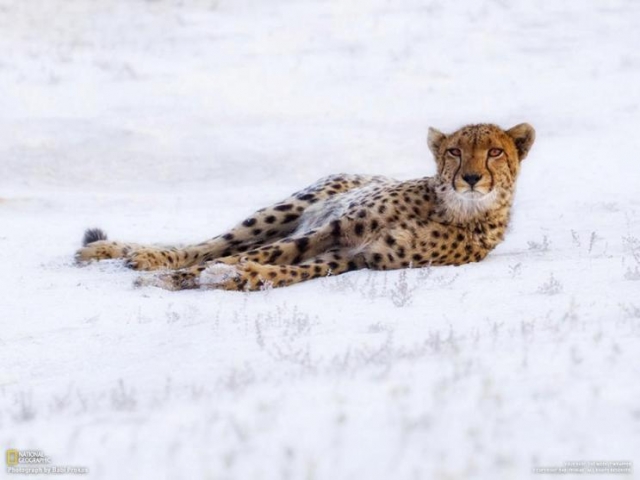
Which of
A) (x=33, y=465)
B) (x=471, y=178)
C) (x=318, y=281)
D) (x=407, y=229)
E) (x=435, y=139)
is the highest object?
(x=435, y=139)

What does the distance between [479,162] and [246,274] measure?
119cm

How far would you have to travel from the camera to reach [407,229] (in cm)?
570

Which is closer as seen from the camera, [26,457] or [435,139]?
[26,457]

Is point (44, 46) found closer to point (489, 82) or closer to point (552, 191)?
point (489, 82)

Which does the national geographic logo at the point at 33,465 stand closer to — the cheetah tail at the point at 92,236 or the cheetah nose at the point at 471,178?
the cheetah nose at the point at 471,178

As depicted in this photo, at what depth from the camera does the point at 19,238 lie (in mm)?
7332

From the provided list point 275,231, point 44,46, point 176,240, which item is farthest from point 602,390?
point 44,46

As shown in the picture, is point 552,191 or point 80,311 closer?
point 80,311

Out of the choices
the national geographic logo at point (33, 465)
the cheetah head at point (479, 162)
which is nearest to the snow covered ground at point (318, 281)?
the national geographic logo at point (33, 465)

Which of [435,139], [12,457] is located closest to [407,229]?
[435,139]

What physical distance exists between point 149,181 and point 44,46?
5898 millimetres

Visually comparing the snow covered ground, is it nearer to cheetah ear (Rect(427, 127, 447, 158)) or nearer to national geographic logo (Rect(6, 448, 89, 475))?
national geographic logo (Rect(6, 448, 89, 475))

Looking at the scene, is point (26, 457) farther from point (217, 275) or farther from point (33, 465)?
point (217, 275)

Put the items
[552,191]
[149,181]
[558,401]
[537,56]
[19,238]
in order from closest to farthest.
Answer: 1. [558,401]
2. [19,238]
3. [552,191]
4. [149,181]
5. [537,56]
